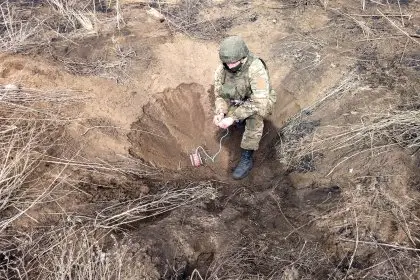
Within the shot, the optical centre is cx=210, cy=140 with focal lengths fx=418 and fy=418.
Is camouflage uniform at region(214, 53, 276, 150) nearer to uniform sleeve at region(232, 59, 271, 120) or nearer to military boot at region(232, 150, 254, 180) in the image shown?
uniform sleeve at region(232, 59, 271, 120)

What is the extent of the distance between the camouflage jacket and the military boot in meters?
0.47

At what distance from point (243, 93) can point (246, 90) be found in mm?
50

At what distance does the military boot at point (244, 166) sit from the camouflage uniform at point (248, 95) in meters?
0.16

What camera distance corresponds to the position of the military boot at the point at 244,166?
14.6ft

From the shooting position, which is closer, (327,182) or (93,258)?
(93,258)

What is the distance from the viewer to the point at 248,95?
4.32m

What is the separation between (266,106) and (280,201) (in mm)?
918

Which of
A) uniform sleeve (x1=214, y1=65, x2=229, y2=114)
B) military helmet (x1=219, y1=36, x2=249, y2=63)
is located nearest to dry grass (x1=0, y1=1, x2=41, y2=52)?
uniform sleeve (x1=214, y1=65, x2=229, y2=114)

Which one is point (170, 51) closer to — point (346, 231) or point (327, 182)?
point (327, 182)

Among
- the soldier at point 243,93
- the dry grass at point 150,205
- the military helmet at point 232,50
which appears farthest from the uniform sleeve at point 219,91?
the dry grass at point 150,205

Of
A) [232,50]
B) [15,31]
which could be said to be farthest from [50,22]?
[232,50]

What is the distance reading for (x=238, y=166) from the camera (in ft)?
14.7

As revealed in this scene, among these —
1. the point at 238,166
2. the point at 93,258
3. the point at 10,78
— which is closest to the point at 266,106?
the point at 238,166

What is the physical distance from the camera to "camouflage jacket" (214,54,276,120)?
3.98 m
